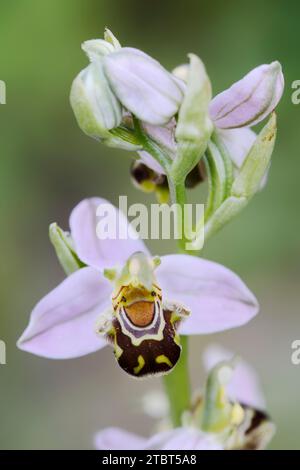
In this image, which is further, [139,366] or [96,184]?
[96,184]

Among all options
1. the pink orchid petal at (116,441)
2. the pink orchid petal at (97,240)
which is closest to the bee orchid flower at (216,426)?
the pink orchid petal at (116,441)

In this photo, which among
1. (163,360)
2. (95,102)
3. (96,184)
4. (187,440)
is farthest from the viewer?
(96,184)

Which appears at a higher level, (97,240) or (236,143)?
(236,143)

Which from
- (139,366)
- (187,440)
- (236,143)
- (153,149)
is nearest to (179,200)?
(153,149)

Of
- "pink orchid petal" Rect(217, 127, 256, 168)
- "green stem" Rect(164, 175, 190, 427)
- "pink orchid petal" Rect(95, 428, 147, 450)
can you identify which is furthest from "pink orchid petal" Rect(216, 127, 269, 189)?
"pink orchid petal" Rect(95, 428, 147, 450)

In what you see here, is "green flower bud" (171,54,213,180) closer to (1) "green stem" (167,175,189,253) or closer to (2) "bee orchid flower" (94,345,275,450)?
(1) "green stem" (167,175,189,253)

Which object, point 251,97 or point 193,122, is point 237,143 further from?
point 193,122
